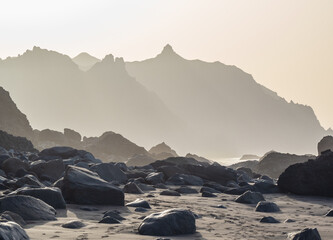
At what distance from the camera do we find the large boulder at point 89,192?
646 cm

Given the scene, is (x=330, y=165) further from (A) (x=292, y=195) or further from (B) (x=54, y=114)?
(B) (x=54, y=114)

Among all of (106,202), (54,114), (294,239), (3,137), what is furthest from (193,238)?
(54,114)

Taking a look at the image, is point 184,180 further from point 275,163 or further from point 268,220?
point 275,163

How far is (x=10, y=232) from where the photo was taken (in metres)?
3.39

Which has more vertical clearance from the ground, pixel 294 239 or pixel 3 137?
pixel 3 137

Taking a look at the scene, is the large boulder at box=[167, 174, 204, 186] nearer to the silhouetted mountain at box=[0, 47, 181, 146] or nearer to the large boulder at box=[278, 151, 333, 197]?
the large boulder at box=[278, 151, 333, 197]

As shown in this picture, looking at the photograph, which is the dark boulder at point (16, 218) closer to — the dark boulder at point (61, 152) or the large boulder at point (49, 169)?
the large boulder at point (49, 169)

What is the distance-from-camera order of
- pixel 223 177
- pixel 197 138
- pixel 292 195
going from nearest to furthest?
pixel 292 195 → pixel 223 177 → pixel 197 138

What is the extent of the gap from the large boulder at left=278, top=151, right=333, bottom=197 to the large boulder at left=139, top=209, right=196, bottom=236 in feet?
19.0

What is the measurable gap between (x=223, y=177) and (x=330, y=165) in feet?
10.5

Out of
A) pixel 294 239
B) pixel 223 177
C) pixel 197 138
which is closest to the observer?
pixel 294 239

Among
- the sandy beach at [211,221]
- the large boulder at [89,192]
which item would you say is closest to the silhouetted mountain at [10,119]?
the sandy beach at [211,221]

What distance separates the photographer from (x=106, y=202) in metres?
6.53

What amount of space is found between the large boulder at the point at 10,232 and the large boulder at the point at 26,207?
116cm
